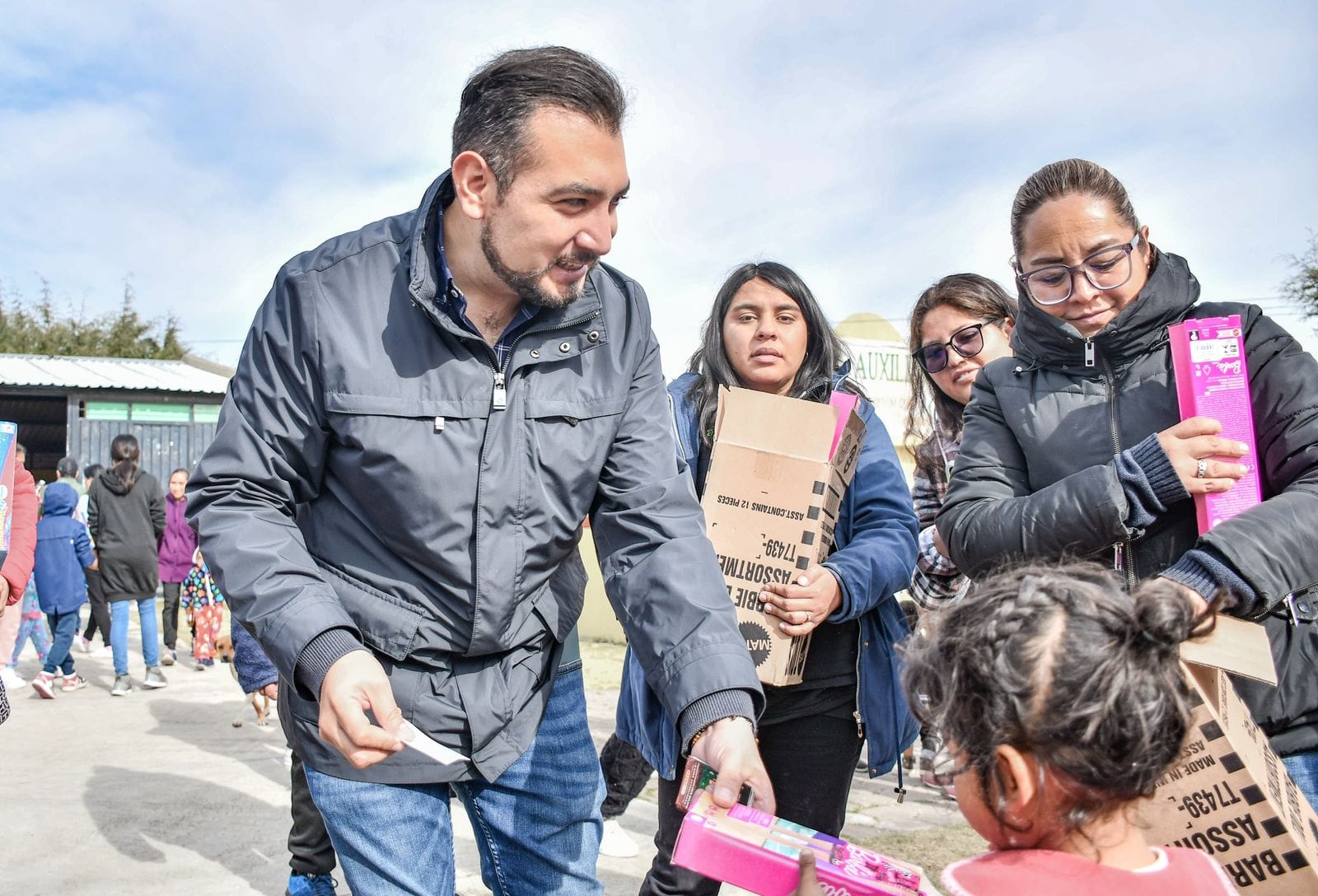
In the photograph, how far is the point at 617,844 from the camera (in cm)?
463

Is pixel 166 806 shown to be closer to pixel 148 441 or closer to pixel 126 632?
pixel 126 632

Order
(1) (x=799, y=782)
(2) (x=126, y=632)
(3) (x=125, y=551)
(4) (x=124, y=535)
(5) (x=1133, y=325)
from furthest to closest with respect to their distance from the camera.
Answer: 1. (4) (x=124, y=535)
2. (3) (x=125, y=551)
3. (2) (x=126, y=632)
4. (1) (x=799, y=782)
5. (5) (x=1133, y=325)

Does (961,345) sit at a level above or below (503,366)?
above

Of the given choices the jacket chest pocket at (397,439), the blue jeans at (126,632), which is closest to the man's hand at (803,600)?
the jacket chest pocket at (397,439)

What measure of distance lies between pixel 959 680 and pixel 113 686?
915 cm

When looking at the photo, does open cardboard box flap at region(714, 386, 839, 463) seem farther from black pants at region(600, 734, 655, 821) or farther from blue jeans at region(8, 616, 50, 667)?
blue jeans at region(8, 616, 50, 667)

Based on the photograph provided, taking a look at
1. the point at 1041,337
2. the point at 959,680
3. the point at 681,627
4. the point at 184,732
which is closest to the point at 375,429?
the point at 681,627

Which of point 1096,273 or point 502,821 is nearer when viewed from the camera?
point 502,821

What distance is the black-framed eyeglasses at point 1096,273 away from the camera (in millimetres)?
2332

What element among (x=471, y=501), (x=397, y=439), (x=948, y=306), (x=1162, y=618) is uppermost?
(x=948, y=306)

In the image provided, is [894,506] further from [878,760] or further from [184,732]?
[184,732]

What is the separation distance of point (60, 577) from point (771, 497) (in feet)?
27.4

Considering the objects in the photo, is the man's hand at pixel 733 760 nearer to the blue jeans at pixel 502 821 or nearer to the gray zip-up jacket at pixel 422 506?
the gray zip-up jacket at pixel 422 506

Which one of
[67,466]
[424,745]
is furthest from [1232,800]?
[67,466]
